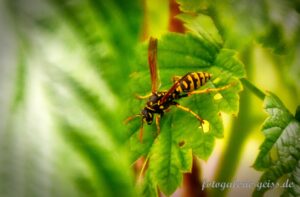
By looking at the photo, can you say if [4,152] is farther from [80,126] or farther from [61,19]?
[61,19]

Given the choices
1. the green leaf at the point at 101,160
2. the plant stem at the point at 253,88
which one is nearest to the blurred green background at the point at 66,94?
the green leaf at the point at 101,160

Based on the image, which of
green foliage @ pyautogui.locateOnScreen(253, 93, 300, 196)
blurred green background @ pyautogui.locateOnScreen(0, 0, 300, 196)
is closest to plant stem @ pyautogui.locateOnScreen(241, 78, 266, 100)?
green foliage @ pyautogui.locateOnScreen(253, 93, 300, 196)

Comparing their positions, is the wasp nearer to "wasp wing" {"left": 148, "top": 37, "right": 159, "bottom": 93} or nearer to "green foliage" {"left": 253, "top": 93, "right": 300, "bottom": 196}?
"wasp wing" {"left": 148, "top": 37, "right": 159, "bottom": 93}

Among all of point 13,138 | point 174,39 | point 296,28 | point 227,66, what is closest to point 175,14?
point 174,39

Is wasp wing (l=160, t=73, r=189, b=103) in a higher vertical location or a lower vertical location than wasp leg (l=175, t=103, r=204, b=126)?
higher

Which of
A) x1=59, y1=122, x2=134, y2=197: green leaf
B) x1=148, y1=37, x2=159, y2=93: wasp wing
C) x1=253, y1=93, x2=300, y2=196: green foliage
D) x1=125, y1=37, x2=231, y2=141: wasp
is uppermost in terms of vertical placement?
x1=148, y1=37, x2=159, y2=93: wasp wing

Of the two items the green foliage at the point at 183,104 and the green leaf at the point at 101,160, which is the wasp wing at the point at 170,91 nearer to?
the green foliage at the point at 183,104

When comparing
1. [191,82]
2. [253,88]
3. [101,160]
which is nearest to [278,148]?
[253,88]
